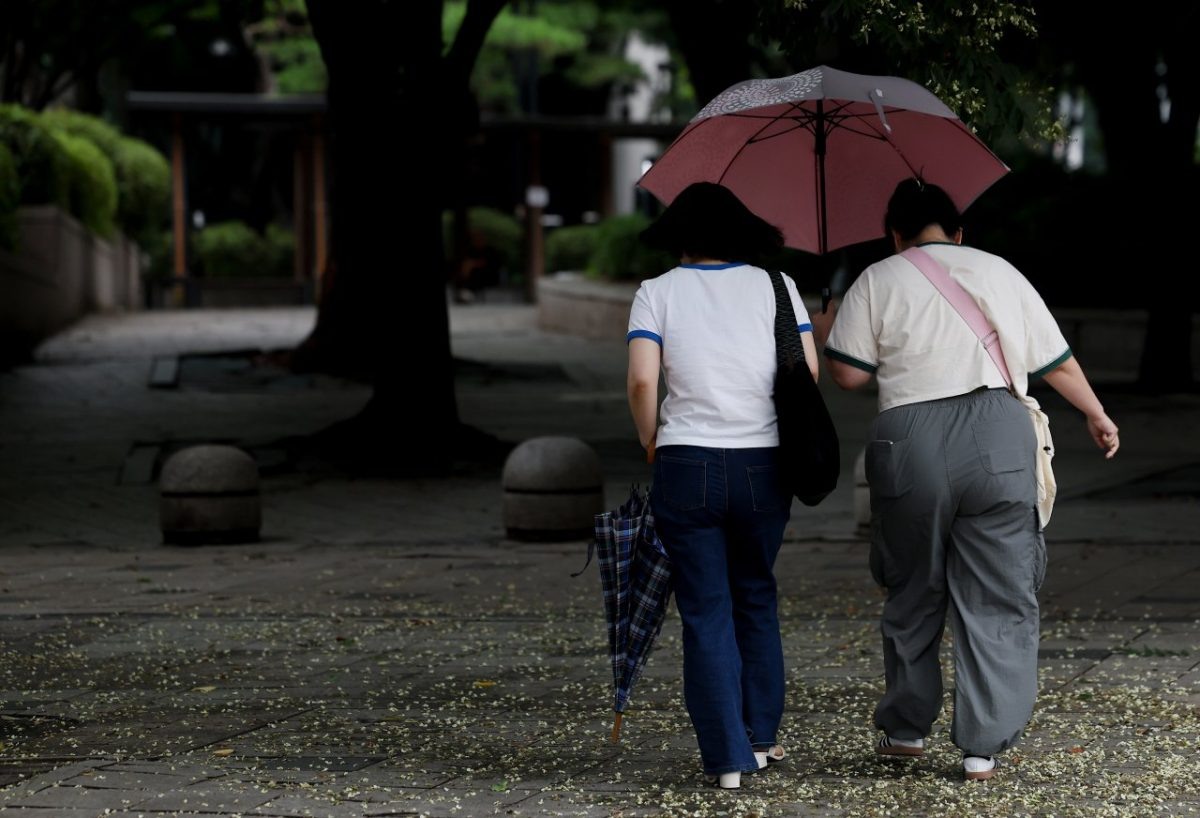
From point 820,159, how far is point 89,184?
82.8ft

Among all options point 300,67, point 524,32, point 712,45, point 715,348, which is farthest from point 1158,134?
point 300,67

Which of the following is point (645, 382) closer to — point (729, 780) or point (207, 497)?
point (729, 780)

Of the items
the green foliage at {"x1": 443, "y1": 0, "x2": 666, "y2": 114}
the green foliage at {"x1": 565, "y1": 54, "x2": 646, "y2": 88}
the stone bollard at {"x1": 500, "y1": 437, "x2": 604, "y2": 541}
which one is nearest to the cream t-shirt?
the stone bollard at {"x1": 500, "y1": 437, "x2": 604, "y2": 541}

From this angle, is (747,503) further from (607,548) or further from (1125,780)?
(1125,780)

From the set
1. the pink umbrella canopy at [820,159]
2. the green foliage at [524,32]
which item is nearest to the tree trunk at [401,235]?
the pink umbrella canopy at [820,159]

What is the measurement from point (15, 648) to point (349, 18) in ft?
27.4

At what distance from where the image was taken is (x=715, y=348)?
530cm

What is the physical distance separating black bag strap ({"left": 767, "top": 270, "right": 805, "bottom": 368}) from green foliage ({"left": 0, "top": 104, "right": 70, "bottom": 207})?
68.2 feet

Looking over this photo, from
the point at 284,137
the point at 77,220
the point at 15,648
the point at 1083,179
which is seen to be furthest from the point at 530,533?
the point at 284,137

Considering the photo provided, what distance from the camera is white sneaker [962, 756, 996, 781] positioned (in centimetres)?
542

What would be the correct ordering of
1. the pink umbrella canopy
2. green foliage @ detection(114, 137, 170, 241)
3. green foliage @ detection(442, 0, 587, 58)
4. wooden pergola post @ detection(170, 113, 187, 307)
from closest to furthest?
the pink umbrella canopy → green foliage @ detection(114, 137, 170, 241) → wooden pergola post @ detection(170, 113, 187, 307) → green foliage @ detection(442, 0, 587, 58)

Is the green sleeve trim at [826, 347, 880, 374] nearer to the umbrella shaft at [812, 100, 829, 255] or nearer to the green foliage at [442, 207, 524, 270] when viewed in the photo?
the umbrella shaft at [812, 100, 829, 255]

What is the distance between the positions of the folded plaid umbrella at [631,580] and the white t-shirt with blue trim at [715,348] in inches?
9.9

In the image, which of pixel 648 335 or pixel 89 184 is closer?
pixel 648 335
